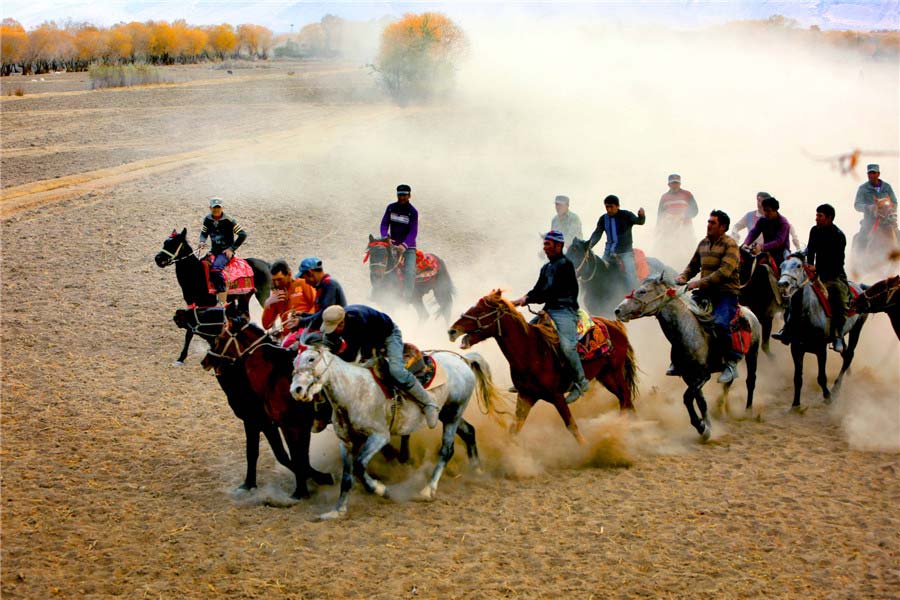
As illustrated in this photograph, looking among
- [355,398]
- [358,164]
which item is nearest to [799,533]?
[355,398]

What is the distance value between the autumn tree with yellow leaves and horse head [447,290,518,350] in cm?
3808

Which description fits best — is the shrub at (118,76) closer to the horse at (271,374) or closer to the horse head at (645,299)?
the horse at (271,374)

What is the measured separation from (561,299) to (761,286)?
4.14 metres

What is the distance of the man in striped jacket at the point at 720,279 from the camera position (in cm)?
1002

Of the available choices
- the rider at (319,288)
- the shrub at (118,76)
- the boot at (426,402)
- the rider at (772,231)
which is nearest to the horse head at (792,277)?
the rider at (772,231)

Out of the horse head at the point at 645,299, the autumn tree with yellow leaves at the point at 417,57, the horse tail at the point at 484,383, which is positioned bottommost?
the horse tail at the point at 484,383

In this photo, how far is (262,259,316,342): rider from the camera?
934 cm

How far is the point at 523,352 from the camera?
30.5 feet

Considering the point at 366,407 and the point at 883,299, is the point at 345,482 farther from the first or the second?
the point at 883,299

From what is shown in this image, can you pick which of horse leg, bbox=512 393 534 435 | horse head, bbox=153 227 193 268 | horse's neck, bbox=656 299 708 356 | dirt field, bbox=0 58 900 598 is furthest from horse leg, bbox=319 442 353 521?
horse head, bbox=153 227 193 268

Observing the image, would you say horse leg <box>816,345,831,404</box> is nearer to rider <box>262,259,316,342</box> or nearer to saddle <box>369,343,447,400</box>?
saddle <box>369,343,447,400</box>

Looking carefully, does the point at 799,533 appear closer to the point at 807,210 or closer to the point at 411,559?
the point at 411,559

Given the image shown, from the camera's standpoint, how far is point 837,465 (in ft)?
30.7

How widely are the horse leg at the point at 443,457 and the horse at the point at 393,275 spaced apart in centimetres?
489
